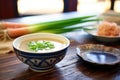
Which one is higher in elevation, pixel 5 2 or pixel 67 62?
pixel 5 2

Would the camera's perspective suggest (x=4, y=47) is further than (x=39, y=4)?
No

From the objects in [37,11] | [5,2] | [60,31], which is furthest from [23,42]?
[37,11]

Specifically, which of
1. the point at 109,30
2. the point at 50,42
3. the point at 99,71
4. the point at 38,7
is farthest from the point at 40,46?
the point at 38,7

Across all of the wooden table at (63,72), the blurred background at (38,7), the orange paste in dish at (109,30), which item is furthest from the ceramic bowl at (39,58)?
the blurred background at (38,7)

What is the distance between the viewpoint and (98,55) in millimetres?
799

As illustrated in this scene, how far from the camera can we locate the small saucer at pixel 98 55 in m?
0.73

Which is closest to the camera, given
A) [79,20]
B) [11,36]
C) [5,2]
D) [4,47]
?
[4,47]

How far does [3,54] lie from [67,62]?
0.97 ft

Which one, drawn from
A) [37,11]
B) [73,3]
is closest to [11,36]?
[37,11]

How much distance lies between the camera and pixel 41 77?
25.7 inches

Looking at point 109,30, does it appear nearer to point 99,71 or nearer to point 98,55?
point 98,55

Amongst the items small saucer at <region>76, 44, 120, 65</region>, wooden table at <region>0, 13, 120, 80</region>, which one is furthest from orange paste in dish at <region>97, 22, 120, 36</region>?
wooden table at <region>0, 13, 120, 80</region>

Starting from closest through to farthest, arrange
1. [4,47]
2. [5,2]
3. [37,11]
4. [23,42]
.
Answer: [23,42] → [4,47] → [5,2] → [37,11]

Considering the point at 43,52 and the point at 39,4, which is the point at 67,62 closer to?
the point at 43,52
